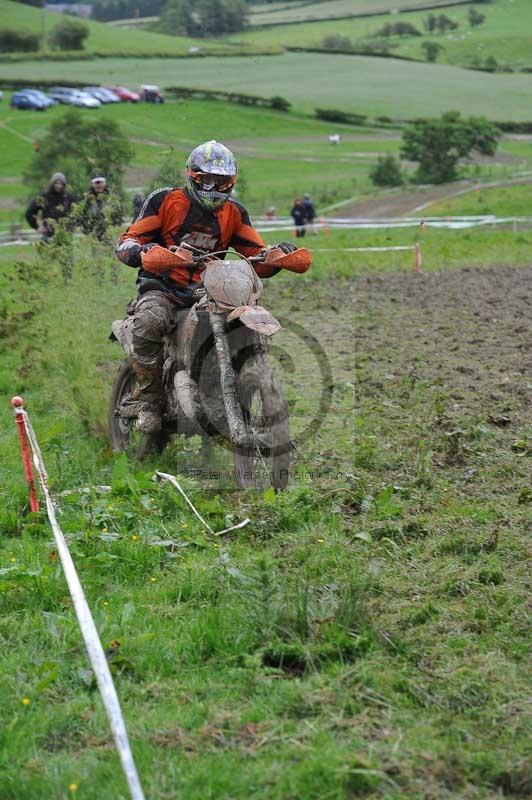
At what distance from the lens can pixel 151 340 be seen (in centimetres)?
785

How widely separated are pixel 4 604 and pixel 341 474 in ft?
8.89

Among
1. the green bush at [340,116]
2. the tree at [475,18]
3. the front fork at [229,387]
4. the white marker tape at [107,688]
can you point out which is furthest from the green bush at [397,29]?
the white marker tape at [107,688]

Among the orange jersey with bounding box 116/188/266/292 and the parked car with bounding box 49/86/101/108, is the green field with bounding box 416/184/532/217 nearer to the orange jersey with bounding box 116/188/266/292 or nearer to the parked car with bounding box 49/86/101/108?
the parked car with bounding box 49/86/101/108

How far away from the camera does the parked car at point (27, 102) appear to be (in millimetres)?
57094

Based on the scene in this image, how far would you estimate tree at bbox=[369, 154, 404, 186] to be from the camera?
162ft

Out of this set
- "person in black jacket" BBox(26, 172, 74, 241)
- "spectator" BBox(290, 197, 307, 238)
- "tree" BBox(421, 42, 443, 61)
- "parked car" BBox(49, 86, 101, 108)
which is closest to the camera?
"person in black jacket" BBox(26, 172, 74, 241)

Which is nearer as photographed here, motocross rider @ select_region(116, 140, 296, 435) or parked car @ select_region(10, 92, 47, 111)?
motocross rider @ select_region(116, 140, 296, 435)

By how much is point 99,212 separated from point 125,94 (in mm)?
45122

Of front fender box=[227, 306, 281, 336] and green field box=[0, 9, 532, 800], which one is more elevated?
front fender box=[227, 306, 281, 336]

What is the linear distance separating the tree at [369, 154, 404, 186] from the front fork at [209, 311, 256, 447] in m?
43.6

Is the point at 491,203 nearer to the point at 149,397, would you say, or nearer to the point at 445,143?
the point at 445,143

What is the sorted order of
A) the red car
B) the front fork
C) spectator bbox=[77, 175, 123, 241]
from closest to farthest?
the front fork
spectator bbox=[77, 175, 123, 241]
the red car

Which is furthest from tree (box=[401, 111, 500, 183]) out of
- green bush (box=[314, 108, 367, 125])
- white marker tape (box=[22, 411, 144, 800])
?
white marker tape (box=[22, 411, 144, 800])

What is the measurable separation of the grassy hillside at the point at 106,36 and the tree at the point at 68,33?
298mm
